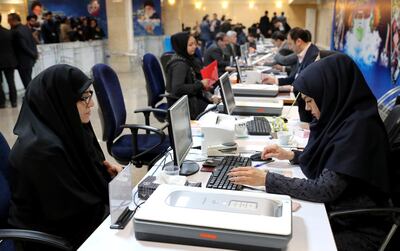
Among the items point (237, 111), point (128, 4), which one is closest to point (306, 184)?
point (237, 111)

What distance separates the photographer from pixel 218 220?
1324 mm

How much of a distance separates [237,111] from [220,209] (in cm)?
201

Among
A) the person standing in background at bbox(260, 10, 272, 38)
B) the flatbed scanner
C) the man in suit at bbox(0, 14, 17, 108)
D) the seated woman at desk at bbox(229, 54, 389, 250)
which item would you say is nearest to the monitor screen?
the seated woman at desk at bbox(229, 54, 389, 250)

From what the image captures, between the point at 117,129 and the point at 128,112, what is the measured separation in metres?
Answer: 3.35

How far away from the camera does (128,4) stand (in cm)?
1105

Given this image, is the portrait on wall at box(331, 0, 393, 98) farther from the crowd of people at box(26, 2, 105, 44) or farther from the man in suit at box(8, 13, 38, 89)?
the crowd of people at box(26, 2, 105, 44)

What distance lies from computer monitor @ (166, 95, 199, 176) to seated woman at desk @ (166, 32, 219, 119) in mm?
1751

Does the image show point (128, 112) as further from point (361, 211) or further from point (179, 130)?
point (361, 211)

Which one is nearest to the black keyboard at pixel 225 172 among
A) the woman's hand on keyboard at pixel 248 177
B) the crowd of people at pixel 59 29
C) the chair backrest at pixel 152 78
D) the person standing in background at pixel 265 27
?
the woman's hand on keyboard at pixel 248 177

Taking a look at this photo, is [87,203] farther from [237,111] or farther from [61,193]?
[237,111]

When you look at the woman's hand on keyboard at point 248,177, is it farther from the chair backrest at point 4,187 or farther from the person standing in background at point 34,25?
the person standing in background at point 34,25

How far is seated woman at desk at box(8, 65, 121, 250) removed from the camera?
1677 millimetres

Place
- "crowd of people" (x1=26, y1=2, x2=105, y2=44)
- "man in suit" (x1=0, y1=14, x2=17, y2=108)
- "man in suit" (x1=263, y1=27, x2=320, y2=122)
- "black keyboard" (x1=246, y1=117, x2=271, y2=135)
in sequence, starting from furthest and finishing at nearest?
"crowd of people" (x1=26, y1=2, x2=105, y2=44), "man in suit" (x1=0, y1=14, x2=17, y2=108), "man in suit" (x1=263, y1=27, x2=320, y2=122), "black keyboard" (x1=246, y1=117, x2=271, y2=135)

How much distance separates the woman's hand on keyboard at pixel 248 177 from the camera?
5.80ft
